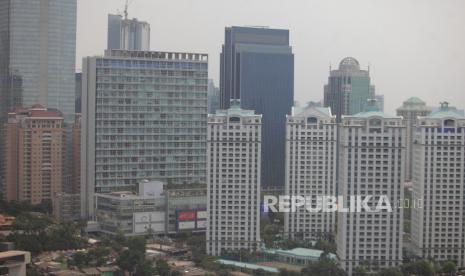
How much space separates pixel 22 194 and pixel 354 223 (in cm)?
828

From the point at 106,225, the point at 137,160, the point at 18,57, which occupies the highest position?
the point at 18,57

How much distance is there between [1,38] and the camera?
20.7 metres

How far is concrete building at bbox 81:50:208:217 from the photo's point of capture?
15.0 m

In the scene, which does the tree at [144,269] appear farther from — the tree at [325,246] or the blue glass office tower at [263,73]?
the blue glass office tower at [263,73]

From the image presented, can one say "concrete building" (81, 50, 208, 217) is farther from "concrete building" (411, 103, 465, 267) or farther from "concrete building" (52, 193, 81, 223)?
"concrete building" (411, 103, 465, 267)

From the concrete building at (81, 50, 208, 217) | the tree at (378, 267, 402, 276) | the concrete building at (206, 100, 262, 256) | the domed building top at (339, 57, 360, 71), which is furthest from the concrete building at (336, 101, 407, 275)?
the domed building top at (339, 57, 360, 71)

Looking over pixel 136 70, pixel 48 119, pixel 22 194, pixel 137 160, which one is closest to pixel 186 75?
pixel 136 70

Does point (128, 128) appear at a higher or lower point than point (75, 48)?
lower

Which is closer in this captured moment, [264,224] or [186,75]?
[264,224]

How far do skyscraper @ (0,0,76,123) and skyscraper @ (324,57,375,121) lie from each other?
704 cm

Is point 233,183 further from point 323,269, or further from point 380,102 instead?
point 380,102

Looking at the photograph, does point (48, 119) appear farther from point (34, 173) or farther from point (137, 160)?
point (137, 160)

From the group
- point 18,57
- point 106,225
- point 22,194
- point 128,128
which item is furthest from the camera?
point 18,57

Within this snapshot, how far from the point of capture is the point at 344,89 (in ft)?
68.9
